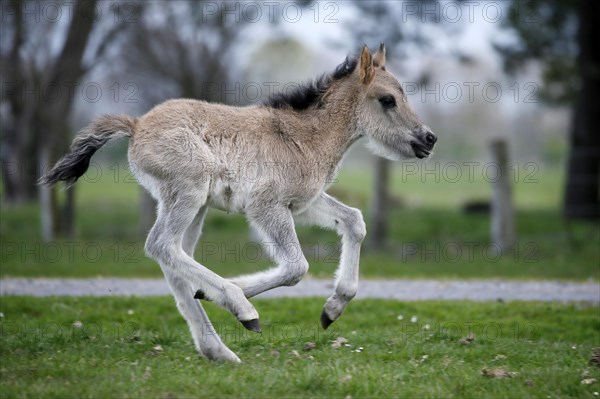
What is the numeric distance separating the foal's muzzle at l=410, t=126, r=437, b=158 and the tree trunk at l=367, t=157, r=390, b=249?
10.8 m

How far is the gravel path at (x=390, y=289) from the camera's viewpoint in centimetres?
1212

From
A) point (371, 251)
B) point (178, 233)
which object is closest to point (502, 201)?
point (371, 251)

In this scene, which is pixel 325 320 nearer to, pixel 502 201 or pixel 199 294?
pixel 199 294

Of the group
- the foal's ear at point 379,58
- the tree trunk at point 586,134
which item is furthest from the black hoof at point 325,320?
the tree trunk at point 586,134

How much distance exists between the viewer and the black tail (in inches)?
307

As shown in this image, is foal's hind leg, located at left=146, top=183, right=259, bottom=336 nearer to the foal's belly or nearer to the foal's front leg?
the foal's belly

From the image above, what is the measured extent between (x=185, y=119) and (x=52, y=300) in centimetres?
473

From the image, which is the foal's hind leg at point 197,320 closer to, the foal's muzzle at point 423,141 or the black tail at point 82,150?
the black tail at point 82,150

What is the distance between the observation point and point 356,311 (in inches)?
428

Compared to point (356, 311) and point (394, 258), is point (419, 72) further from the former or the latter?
point (356, 311)

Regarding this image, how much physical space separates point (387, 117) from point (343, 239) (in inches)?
59.3

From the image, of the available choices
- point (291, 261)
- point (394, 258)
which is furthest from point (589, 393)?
point (394, 258)

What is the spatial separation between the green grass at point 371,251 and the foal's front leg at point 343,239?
668cm

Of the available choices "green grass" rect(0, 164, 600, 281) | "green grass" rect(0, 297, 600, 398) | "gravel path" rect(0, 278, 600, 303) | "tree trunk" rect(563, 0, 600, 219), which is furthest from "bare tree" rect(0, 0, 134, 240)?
"tree trunk" rect(563, 0, 600, 219)
